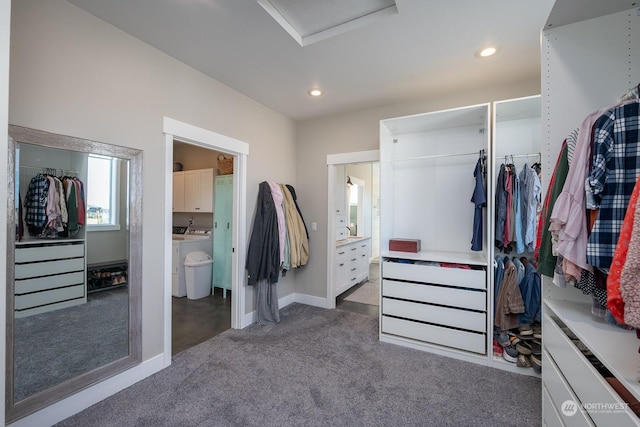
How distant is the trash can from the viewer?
13.0ft

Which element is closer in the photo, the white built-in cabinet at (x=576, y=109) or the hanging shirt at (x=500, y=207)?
the white built-in cabinet at (x=576, y=109)

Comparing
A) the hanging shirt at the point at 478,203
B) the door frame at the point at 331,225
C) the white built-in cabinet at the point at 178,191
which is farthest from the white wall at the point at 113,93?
the hanging shirt at the point at 478,203

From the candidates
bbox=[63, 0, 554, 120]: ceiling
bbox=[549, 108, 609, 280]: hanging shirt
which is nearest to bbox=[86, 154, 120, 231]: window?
bbox=[63, 0, 554, 120]: ceiling

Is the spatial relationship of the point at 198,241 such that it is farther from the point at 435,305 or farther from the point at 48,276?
the point at 435,305

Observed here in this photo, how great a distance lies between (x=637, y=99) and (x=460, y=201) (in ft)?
6.90

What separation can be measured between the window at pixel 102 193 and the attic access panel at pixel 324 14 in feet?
5.10

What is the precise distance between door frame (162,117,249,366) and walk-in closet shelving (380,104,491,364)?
5.11 feet

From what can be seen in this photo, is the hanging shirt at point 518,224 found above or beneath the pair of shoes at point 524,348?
above

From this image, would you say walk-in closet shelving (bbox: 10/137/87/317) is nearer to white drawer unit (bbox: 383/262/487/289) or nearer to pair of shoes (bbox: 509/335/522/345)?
white drawer unit (bbox: 383/262/487/289)

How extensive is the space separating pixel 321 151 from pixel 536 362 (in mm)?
3128

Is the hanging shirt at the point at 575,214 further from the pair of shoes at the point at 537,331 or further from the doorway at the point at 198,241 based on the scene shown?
the doorway at the point at 198,241

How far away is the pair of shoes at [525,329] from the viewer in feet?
7.52

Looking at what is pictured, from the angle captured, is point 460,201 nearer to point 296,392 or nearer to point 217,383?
point 296,392

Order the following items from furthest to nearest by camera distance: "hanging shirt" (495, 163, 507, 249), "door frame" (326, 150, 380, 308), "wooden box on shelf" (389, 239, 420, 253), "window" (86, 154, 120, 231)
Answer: "door frame" (326, 150, 380, 308)
"wooden box on shelf" (389, 239, 420, 253)
"hanging shirt" (495, 163, 507, 249)
"window" (86, 154, 120, 231)
